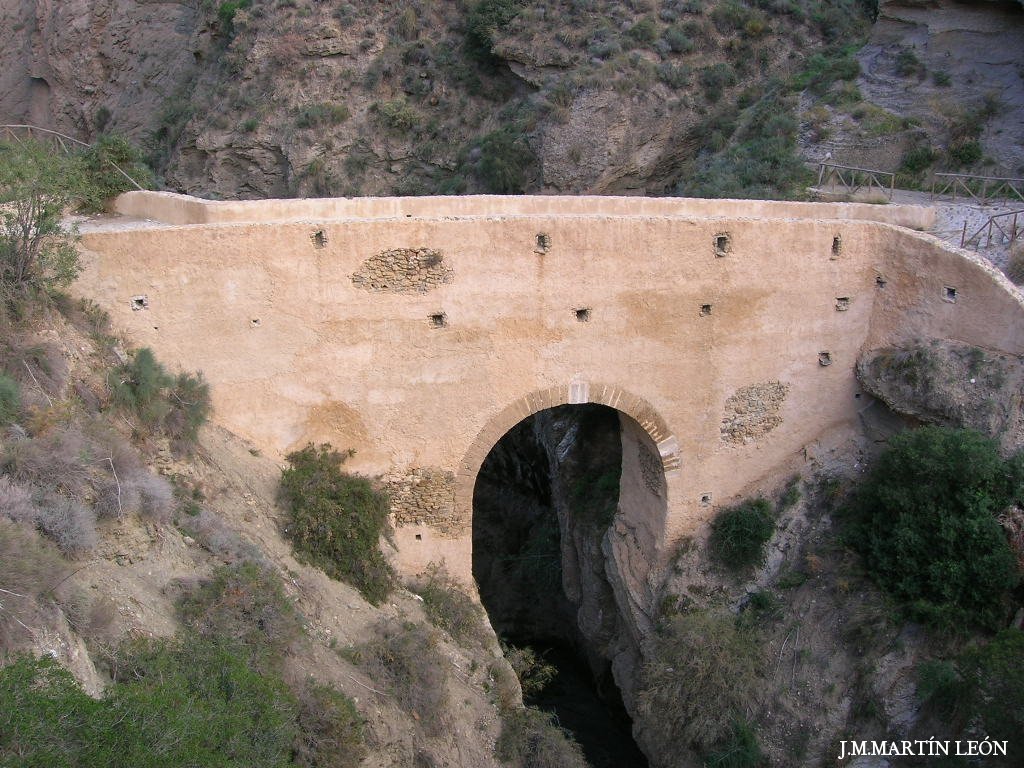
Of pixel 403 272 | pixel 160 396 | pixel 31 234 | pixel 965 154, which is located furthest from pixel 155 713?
pixel 965 154

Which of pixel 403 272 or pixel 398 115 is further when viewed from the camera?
pixel 398 115

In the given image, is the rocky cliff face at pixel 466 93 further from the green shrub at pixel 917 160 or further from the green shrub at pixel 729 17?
the green shrub at pixel 917 160

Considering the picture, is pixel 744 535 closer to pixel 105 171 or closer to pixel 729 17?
pixel 105 171

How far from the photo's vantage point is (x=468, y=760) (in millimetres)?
Answer: 8875

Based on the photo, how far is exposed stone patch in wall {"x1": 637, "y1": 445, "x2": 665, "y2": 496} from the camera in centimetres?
1172

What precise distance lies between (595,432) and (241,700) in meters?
9.66

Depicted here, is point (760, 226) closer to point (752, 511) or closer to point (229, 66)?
point (752, 511)

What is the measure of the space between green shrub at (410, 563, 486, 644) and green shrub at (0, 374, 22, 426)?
15.5ft

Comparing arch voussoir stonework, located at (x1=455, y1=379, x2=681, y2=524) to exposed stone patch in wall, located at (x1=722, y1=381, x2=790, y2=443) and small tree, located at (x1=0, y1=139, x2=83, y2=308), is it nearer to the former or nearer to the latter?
exposed stone patch in wall, located at (x1=722, y1=381, x2=790, y2=443)

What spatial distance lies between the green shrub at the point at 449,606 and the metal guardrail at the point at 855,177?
9.71 meters

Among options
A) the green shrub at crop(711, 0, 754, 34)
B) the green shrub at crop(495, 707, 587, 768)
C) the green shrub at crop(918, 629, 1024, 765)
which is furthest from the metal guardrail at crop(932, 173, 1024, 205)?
the green shrub at crop(495, 707, 587, 768)

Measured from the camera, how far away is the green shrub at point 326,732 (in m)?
7.04

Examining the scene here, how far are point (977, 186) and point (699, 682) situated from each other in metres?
9.77

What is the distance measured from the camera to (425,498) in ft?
34.5
